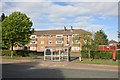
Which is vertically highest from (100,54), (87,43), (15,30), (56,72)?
(15,30)

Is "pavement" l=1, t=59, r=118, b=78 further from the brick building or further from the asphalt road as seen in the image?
the brick building

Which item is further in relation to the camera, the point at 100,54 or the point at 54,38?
the point at 54,38

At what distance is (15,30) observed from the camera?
4825 cm

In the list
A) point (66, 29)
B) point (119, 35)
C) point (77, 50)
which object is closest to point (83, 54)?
point (119, 35)

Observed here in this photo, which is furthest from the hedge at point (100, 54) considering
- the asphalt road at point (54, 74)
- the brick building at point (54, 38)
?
the brick building at point (54, 38)

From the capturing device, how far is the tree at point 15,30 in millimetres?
48266

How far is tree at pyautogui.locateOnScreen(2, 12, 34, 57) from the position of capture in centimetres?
4827

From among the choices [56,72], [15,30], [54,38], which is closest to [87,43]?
[15,30]

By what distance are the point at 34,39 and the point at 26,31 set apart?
1530 inches

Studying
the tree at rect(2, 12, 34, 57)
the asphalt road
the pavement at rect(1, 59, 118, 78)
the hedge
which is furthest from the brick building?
the asphalt road

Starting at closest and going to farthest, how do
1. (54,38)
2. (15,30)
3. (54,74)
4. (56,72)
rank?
(54,74), (56,72), (15,30), (54,38)

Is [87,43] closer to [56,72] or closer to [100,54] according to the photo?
[100,54]

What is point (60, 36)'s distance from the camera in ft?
280

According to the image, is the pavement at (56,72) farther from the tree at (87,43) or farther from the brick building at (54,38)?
the brick building at (54,38)
